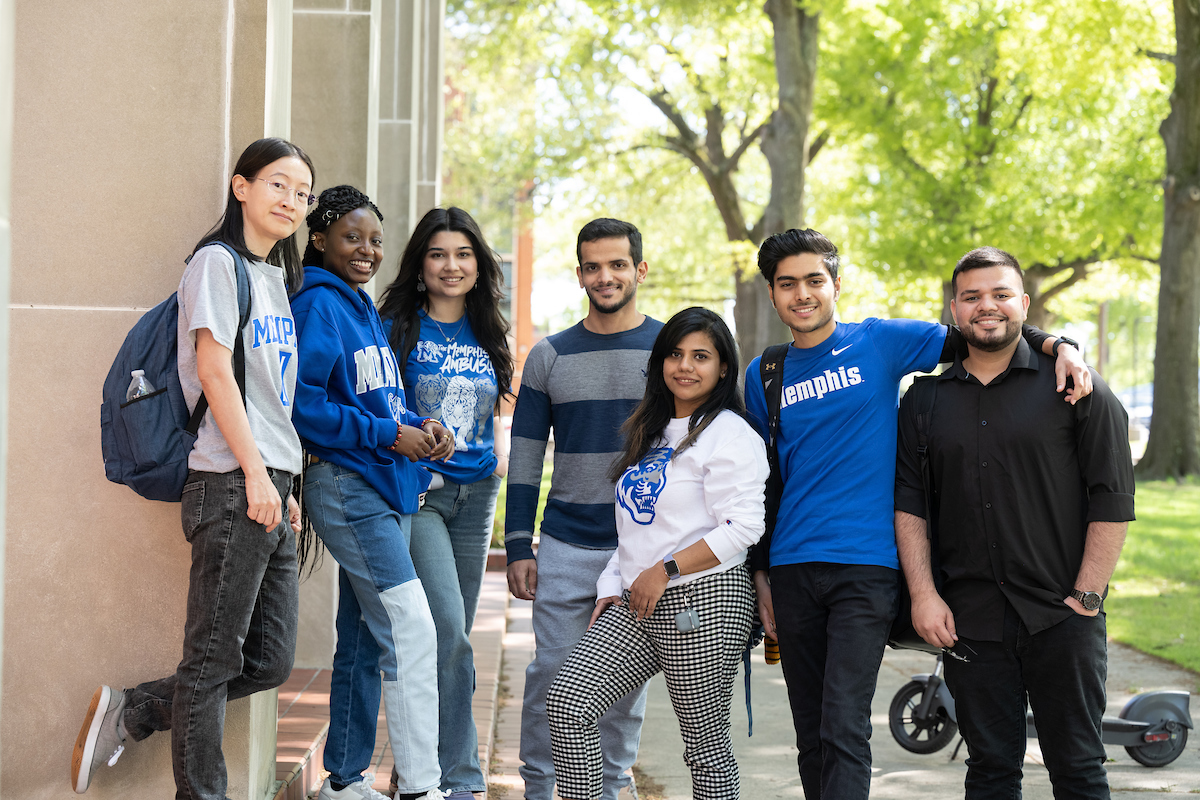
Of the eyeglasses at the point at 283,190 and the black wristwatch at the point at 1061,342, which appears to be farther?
the black wristwatch at the point at 1061,342

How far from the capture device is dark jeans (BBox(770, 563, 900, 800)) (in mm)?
3238

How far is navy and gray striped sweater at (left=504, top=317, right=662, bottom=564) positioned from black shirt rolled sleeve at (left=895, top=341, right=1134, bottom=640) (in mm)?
1009

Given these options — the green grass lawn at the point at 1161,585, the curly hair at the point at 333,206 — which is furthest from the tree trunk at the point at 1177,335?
the curly hair at the point at 333,206

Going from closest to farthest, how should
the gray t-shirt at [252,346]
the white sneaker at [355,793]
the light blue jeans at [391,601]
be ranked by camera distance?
1. the gray t-shirt at [252,346]
2. the light blue jeans at [391,601]
3. the white sneaker at [355,793]

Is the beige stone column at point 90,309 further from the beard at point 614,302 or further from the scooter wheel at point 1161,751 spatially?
the scooter wheel at point 1161,751

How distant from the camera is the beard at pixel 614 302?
12.6ft

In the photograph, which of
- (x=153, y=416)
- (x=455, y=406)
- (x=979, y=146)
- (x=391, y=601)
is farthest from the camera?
(x=979, y=146)

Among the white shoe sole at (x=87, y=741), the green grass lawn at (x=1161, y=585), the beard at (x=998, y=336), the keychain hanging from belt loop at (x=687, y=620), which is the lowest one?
the green grass lawn at (x=1161, y=585)

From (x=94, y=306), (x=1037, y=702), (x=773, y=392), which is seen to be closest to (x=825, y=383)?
(x=773, y=392)

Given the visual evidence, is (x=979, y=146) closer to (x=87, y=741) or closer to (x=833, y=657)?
(x=833, y=657)

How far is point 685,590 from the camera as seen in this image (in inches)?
133

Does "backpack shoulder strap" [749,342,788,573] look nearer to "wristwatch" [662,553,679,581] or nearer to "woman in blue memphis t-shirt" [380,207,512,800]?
"wristwatch" [662,553,679,581]

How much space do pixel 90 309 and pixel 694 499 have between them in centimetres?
196

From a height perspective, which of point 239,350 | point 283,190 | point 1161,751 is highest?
point 283,190
